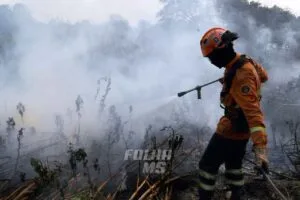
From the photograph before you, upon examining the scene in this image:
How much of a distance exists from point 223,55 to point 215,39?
0.61 ft

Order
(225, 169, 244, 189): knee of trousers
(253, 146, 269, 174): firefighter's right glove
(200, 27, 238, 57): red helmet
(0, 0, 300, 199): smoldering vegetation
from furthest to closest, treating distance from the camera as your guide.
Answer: (0, 0, 300, 199): smoldering vegetation
(225, 169, 244, 189): knee of trousers
(200, 27, 238, 57): red helmet
(253, 146, 269, 174): firefighter's right glove

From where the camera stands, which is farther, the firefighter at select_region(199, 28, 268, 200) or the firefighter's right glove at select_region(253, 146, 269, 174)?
the firefighter at select_region(199, 28, 268, 200)

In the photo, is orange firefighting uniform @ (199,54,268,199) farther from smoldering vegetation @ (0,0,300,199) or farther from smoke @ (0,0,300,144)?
smoke @ (0,0,300,144)

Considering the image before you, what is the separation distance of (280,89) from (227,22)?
11.2 meters

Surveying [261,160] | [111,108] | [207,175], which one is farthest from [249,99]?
[111,108]

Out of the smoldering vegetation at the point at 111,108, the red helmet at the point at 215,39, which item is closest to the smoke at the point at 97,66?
the smoldering vegetation at the point at 111,108

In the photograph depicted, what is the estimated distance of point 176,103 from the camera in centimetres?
1048

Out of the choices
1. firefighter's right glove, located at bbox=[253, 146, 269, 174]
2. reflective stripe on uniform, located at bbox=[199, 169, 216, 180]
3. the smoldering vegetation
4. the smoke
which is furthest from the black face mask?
the smoke

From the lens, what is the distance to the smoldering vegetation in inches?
193

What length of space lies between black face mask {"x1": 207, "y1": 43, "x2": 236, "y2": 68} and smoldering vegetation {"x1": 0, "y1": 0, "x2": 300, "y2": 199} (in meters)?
1.28

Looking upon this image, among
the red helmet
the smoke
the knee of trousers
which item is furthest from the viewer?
the smoke

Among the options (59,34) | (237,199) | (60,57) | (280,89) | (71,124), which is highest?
(59,34)

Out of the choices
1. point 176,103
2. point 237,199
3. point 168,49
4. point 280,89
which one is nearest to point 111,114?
point 176,103

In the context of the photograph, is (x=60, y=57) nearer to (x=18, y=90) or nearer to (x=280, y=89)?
(x=18, y=90)
